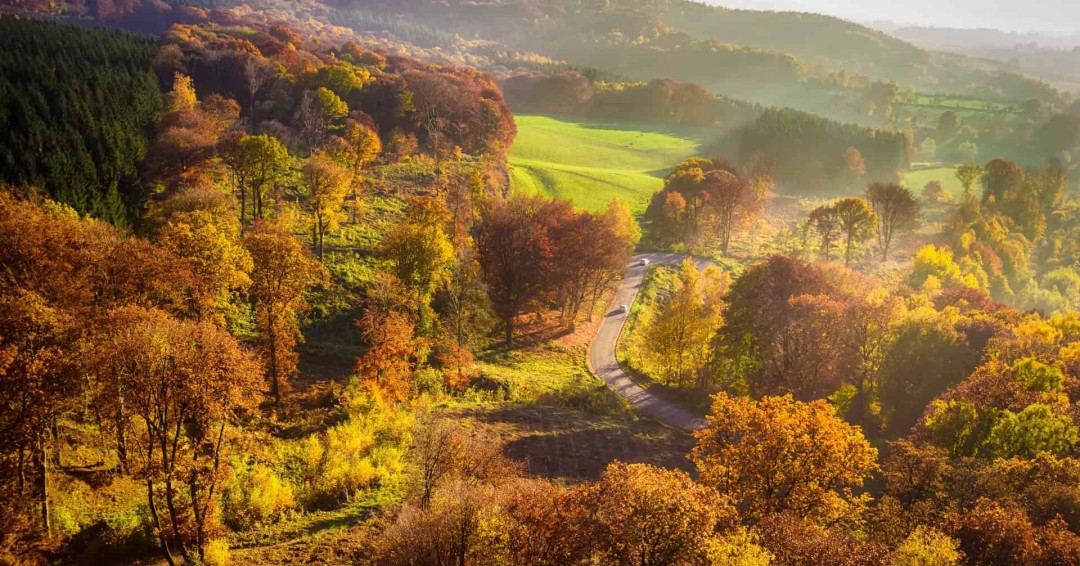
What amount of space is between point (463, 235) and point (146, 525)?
48316mm

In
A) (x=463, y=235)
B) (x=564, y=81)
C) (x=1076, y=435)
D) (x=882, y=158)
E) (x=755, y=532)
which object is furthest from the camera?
(x=564, y=81)

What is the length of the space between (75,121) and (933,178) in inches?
7307

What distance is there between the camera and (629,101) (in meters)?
189

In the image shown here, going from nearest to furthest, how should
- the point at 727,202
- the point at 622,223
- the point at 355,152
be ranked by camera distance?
the point at 355,152
the point at 622,223
the point at 727,202

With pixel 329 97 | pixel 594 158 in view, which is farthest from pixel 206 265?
pixel 594 158

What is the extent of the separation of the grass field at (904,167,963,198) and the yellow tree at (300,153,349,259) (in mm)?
143541

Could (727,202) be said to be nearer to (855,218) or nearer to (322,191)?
(855,218)

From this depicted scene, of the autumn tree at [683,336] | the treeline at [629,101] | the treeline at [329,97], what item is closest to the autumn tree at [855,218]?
the autumn tree at [683,336]

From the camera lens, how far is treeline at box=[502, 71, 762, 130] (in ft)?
607

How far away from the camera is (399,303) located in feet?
158

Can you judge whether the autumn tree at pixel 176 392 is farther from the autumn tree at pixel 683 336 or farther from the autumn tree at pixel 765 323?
the autumn tree at pixel 683 336

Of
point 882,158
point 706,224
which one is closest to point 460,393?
point 706,224

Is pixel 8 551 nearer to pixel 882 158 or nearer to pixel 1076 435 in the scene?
pixel 1076 435

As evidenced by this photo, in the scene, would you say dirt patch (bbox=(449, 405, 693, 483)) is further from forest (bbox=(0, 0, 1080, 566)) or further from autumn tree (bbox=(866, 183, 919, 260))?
autumn tree (bbox=(866, 183, 919, 260))
